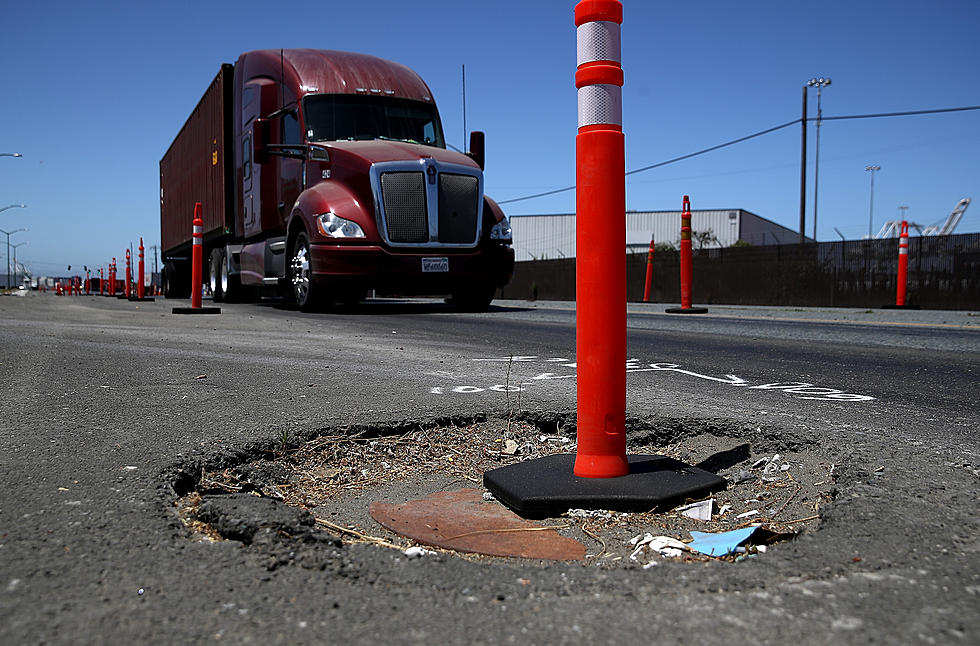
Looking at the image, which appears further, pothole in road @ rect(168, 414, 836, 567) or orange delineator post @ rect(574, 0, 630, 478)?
orange delineator post @ rect(574, 0, 630, 478)

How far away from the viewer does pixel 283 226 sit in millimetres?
11203

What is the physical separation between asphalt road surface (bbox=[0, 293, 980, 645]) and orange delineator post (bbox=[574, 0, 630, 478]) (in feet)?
1.84

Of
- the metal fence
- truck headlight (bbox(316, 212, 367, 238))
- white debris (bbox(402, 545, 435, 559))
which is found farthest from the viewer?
the metal fence

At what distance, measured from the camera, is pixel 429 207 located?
9836 millimetres

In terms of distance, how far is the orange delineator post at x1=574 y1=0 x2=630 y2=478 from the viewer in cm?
214

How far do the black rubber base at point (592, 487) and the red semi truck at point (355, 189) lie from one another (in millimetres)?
7554

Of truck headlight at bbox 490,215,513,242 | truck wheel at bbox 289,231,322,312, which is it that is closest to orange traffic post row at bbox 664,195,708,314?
truck headlight at bbox 490,215,513,242

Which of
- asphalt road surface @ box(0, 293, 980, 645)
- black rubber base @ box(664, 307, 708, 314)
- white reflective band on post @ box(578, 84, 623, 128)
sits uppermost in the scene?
white reflective band on post @ box(578, 84, 623, 128)

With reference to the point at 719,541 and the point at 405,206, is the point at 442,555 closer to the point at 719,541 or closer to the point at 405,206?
the point at 719,541

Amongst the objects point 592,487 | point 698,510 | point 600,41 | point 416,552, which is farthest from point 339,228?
Answer: point 416,552

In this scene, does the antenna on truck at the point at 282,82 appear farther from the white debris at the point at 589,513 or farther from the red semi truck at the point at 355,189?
the white debris at the point at 589,513

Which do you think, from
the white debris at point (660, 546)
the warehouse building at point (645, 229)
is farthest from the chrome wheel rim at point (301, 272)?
the warehouse building at point (645, 229)

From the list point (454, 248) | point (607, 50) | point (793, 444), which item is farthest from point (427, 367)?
point (454, 248)

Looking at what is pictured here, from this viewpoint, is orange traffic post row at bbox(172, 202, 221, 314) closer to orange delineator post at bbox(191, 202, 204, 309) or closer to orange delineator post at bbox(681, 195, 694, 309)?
orange delineator post at bbox(191, 202, 204, 309)
